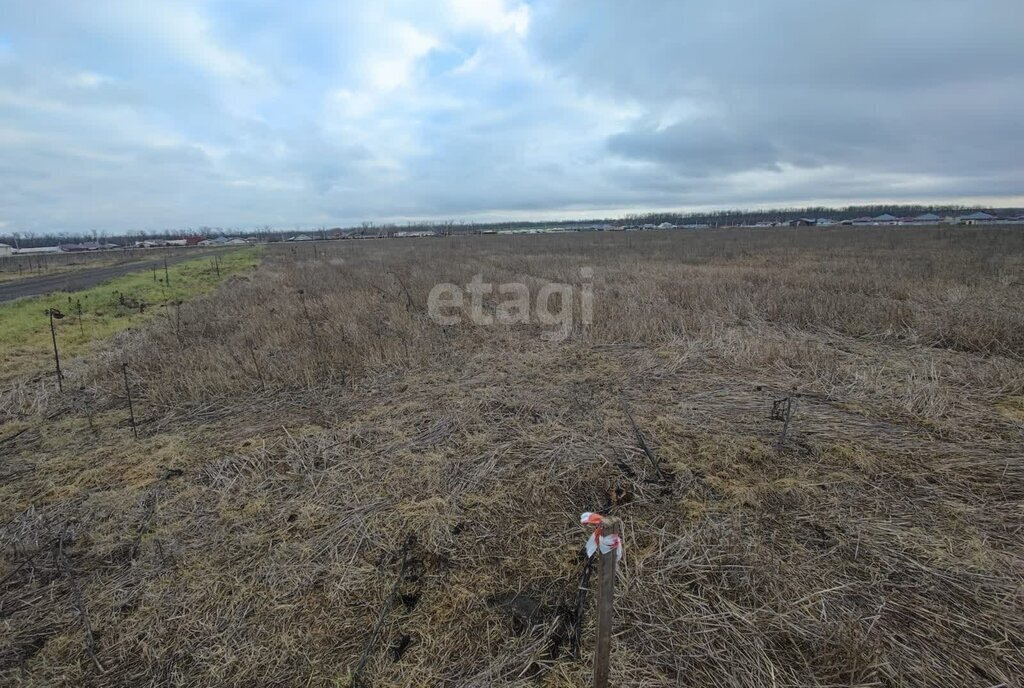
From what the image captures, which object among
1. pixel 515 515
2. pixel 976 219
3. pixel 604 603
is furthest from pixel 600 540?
pixel 976 219

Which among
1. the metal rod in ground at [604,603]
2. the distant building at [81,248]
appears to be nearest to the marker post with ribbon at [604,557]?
the metal rod in ground at [604,603]

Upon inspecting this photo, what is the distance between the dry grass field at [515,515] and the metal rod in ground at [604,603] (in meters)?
0.49

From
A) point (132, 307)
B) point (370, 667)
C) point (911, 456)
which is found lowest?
point (370, 667)

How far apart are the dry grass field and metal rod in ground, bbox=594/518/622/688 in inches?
19.3

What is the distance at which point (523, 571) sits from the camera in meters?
3.05

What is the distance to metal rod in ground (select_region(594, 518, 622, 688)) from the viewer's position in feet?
5.78

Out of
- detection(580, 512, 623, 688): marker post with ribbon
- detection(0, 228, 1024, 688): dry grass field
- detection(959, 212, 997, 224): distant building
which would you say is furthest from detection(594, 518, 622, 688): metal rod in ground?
detection(959, 212, 997, 224): distant building

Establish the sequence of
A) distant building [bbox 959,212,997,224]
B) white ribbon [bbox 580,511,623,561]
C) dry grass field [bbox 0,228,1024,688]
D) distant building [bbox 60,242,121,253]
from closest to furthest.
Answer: white ribbon [bbox 580,511,623,561], dry grass field [bbox 0,228,1024,688], distant building [bbox 959,212,997,224], distant building [bbox 60,242,121,253]

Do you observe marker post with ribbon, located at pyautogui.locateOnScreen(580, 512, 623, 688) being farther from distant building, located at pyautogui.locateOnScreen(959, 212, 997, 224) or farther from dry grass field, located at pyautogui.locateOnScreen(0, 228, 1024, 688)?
distant building, located at pyautogui.locateOnScreen(959, 212, 997, 224)

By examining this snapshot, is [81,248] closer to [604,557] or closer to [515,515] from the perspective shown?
[515,515]

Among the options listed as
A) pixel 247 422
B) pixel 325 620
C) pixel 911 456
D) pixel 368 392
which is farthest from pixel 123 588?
pixel 911 456

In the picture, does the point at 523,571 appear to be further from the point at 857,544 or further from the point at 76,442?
the point at 76,442

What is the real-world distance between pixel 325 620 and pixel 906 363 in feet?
26.2

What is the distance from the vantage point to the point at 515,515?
11.9 feet
